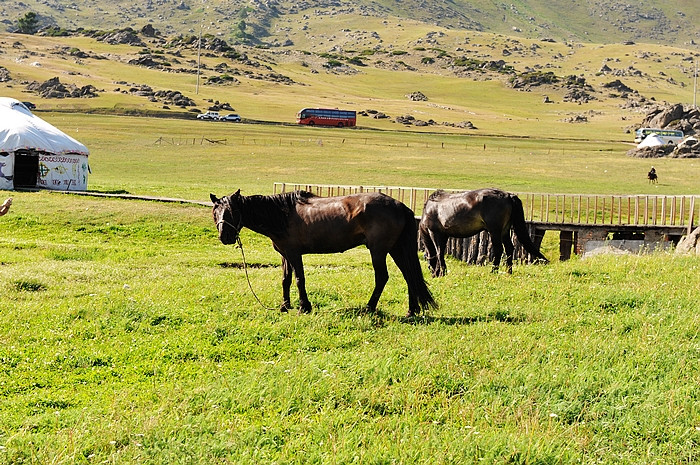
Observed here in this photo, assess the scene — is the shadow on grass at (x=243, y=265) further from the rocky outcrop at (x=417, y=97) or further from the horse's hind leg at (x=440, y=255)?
the rocky outcrop at (x=417, y=97)

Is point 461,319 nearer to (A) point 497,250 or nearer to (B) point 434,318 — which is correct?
(B) point 434,318

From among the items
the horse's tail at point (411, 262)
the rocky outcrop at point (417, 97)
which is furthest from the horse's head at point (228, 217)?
the rocky outcrop at point (417, 97)

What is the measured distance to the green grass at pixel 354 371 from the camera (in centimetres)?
684

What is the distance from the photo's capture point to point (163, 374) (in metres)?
9.03

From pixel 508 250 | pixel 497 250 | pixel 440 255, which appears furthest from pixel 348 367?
pixel 508 250

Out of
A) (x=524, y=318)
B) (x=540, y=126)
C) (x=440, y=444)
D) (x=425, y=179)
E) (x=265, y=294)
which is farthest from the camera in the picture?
(x=540, y=126)

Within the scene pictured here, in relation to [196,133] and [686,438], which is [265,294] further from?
[196,133]

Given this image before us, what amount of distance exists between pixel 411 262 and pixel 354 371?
11.0 ft

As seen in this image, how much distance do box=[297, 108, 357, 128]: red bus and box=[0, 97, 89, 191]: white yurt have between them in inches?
2797

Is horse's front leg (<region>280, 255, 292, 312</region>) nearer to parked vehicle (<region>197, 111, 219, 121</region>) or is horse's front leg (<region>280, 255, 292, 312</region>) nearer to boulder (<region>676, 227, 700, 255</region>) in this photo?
boulder (<region>676, 227, 700, 255</region>)

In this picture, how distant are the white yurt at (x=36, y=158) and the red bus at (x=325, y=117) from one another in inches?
2797

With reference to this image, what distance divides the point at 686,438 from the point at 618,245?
20.4 meters

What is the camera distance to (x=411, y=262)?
11.8 metres

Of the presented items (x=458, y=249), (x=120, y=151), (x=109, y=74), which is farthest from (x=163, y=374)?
(x=109, y=74)
